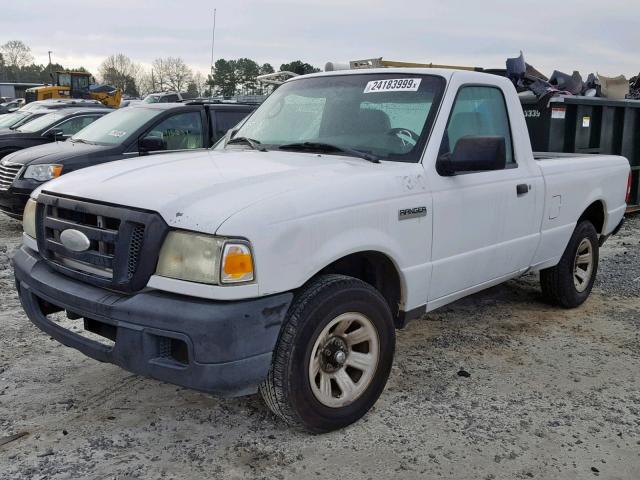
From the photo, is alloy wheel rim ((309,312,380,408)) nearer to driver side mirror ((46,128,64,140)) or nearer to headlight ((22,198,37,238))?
headlight ((22,198,37,238))

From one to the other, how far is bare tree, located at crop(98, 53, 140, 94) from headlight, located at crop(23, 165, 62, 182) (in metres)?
71.4

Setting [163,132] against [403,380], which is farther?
[163,132]

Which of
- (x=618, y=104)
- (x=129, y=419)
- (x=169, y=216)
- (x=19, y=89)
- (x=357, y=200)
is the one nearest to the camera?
(x=169, y=216)

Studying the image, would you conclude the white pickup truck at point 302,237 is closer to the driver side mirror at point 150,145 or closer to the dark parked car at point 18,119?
the driver side mirror at point 150,145

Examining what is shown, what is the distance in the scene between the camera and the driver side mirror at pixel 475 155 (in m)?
3.43

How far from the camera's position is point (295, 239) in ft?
9.09

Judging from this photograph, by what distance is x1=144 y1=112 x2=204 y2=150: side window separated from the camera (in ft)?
26.1

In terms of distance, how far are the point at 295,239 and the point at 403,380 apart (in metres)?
1.58

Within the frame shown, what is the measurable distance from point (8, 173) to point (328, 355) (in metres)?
6.82

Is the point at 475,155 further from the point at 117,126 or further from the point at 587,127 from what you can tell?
the point at 587,127

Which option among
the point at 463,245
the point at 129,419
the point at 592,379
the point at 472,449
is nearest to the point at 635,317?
the point at 592,379

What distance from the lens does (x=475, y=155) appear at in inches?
137

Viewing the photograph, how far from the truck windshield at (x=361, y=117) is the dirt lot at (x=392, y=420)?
1.50 m

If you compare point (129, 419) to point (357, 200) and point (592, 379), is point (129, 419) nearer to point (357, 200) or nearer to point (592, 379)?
point (357, 200)
